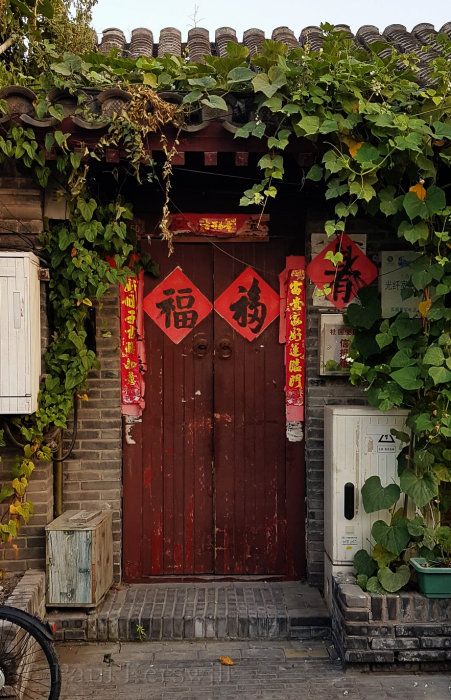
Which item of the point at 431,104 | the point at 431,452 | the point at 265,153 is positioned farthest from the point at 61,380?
the point at 431,104

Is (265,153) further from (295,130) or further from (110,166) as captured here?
(110,166)

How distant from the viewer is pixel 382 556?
448cm

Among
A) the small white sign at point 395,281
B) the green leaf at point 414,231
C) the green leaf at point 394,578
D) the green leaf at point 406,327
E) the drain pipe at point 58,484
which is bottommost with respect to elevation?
the green leaf at point 394,578

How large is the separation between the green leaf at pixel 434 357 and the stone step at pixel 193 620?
218 cm

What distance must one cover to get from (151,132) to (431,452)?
10.2 ft

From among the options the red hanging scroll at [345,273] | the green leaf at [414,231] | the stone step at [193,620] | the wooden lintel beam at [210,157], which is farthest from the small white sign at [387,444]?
the wooden lintel beam at [210,157]

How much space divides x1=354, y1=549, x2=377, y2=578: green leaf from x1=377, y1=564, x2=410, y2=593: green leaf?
0.13 m

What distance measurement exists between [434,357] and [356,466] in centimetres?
107

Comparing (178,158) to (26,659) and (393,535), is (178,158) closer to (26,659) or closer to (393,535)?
(393,535)

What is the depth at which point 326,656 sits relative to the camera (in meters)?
4.53

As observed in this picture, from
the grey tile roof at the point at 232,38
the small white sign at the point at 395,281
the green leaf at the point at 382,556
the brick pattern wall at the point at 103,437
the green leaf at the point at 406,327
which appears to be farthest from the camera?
the grey tile roof at the point at 232,38

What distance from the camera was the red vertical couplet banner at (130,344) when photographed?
17.7 ft

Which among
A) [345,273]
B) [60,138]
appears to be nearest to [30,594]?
[60,138]

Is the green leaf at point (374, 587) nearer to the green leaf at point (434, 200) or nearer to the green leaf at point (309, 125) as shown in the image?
the green leaf at point (434, 200)
